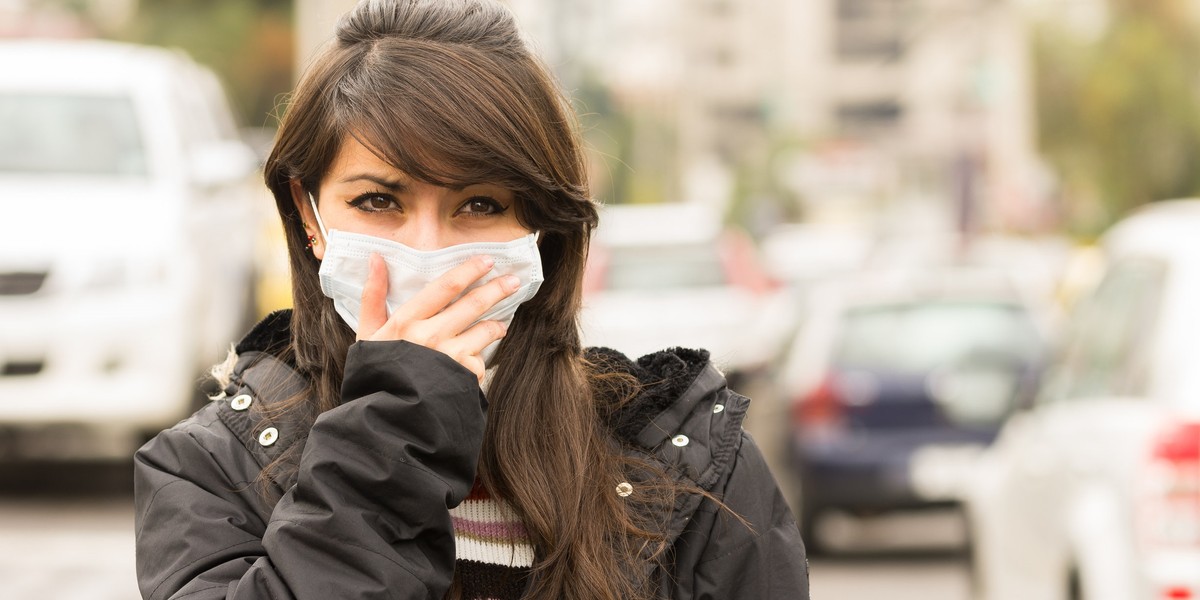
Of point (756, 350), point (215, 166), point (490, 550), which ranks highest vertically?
point (215, 166)

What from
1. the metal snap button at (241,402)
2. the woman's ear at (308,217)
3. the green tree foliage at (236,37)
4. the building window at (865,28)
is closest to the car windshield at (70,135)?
the woman's ear at (308,217)

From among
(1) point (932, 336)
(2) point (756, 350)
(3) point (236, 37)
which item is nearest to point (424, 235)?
(1) point (932, 336)

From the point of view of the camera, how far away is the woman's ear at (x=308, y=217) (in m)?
2.33

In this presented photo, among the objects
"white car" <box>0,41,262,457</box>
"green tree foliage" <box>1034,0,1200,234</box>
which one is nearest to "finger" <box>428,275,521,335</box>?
"white car" <box>0,41,262,457</box>

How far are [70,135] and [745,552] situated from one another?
8.09m

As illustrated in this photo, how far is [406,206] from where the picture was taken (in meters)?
2.20

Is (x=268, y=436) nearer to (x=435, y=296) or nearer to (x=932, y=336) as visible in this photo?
(x=435, y=296)

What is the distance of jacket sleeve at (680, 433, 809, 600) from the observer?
2205 millimetres

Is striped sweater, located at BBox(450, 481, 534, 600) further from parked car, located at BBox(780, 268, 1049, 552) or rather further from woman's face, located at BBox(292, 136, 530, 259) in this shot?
parked car, located at BBox(780, 268, 1049, 552)

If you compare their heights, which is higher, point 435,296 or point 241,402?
point 435,296

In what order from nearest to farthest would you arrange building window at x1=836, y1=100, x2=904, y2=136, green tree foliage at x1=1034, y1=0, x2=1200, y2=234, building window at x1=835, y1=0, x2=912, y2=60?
1. green tree foliage at x1=1034, y1=0, x2=1200, y2=234
2. building window at x1=836, y1=100, x2=904, y2=136
3. building window at x1=835, y1=0, x2=912, y2=60

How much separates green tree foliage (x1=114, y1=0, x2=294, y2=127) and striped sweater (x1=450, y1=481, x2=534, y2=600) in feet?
134

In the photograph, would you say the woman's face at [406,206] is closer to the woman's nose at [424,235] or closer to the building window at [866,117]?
the woman's nose at [424,235]

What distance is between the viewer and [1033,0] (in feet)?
205
